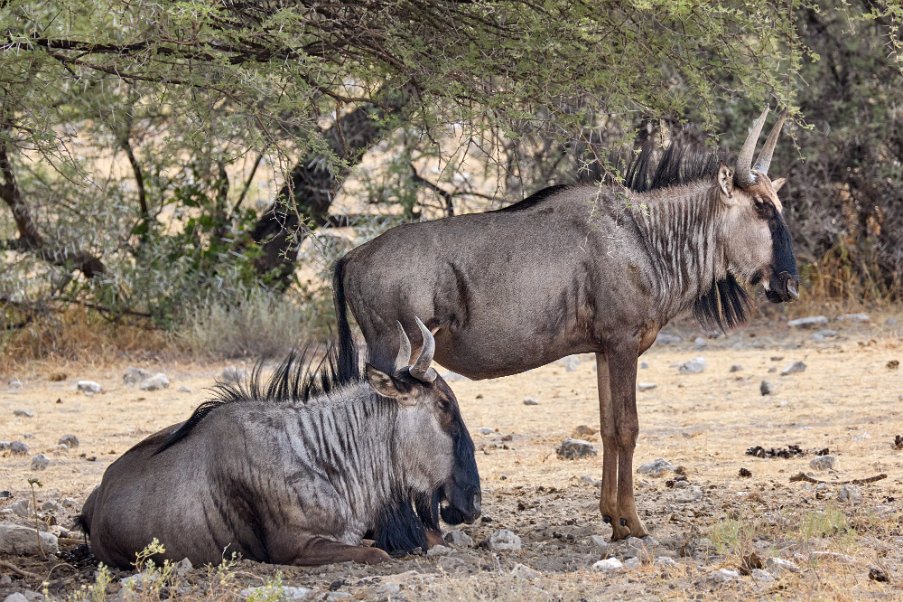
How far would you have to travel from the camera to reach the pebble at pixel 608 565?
18.0 ft

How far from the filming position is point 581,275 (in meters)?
6.27

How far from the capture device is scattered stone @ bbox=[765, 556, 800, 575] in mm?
5254

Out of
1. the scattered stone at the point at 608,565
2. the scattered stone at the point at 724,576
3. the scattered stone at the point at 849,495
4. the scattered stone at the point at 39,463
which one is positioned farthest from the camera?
the scattered stone at the point at 39,463

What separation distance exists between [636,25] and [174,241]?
8283 millimetres

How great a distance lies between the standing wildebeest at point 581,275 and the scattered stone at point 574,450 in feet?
7.45

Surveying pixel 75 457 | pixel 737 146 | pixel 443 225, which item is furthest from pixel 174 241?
pixel 443 225

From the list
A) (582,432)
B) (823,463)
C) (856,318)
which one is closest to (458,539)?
(823,463)

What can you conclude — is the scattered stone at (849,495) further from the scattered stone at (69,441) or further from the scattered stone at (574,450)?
the scattered stone at (69,441)

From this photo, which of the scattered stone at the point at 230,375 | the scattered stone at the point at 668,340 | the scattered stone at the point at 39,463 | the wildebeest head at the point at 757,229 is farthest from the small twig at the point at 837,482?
the scattered stone at the point at 668,340

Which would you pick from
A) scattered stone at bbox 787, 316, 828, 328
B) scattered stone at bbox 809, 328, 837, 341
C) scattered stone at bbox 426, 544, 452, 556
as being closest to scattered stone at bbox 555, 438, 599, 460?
scattered stone at bbox 426, 544, 452, 556

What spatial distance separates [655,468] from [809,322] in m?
6.63

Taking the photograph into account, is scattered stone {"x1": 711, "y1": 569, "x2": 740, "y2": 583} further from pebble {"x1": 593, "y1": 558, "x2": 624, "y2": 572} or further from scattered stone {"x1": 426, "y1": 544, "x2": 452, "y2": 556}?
scattered stone {"x1": 426, "y1": 544, "x2": 452, "y2": 556}

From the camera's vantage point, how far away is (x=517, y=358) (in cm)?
629

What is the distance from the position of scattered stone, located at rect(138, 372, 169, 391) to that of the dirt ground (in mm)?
127
